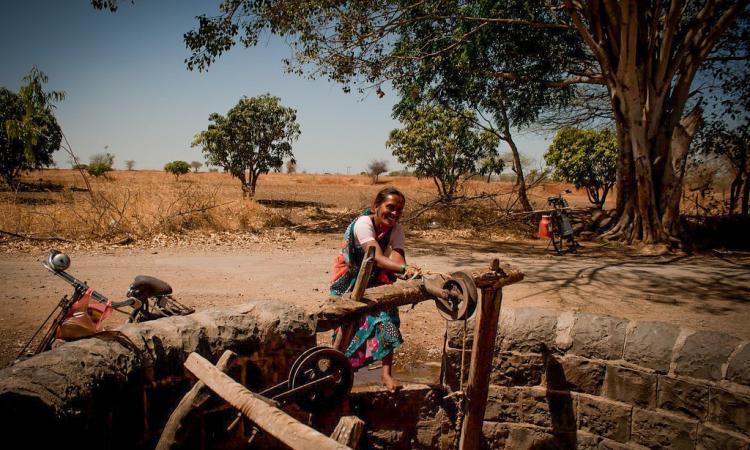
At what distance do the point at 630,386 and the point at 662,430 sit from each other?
1.19 ft

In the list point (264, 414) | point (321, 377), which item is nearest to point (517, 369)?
point (321, 377)

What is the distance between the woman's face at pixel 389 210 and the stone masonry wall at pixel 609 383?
3.63 ft

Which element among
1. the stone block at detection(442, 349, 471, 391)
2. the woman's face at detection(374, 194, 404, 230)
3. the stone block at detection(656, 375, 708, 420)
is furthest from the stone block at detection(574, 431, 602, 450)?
the woman's face at detection(374, 194, 404, 230)

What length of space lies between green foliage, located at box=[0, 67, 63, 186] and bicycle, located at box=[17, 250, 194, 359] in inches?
302

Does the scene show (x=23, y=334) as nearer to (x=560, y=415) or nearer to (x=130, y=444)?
(x=130, y=444)

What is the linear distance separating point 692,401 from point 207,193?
11.8 meters

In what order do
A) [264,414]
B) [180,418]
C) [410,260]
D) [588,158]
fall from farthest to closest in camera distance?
[588,158]
[410,260]
[180,418]
[264,414]

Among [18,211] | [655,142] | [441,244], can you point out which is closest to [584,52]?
[655,142]

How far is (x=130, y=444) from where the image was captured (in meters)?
2.29

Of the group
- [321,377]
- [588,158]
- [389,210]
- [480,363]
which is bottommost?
[480,363]

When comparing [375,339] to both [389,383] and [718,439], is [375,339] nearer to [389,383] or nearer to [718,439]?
[389,383]

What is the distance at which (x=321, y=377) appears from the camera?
2.51m

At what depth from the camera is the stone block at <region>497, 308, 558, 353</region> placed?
3.58 m

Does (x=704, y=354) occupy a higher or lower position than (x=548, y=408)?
higher
